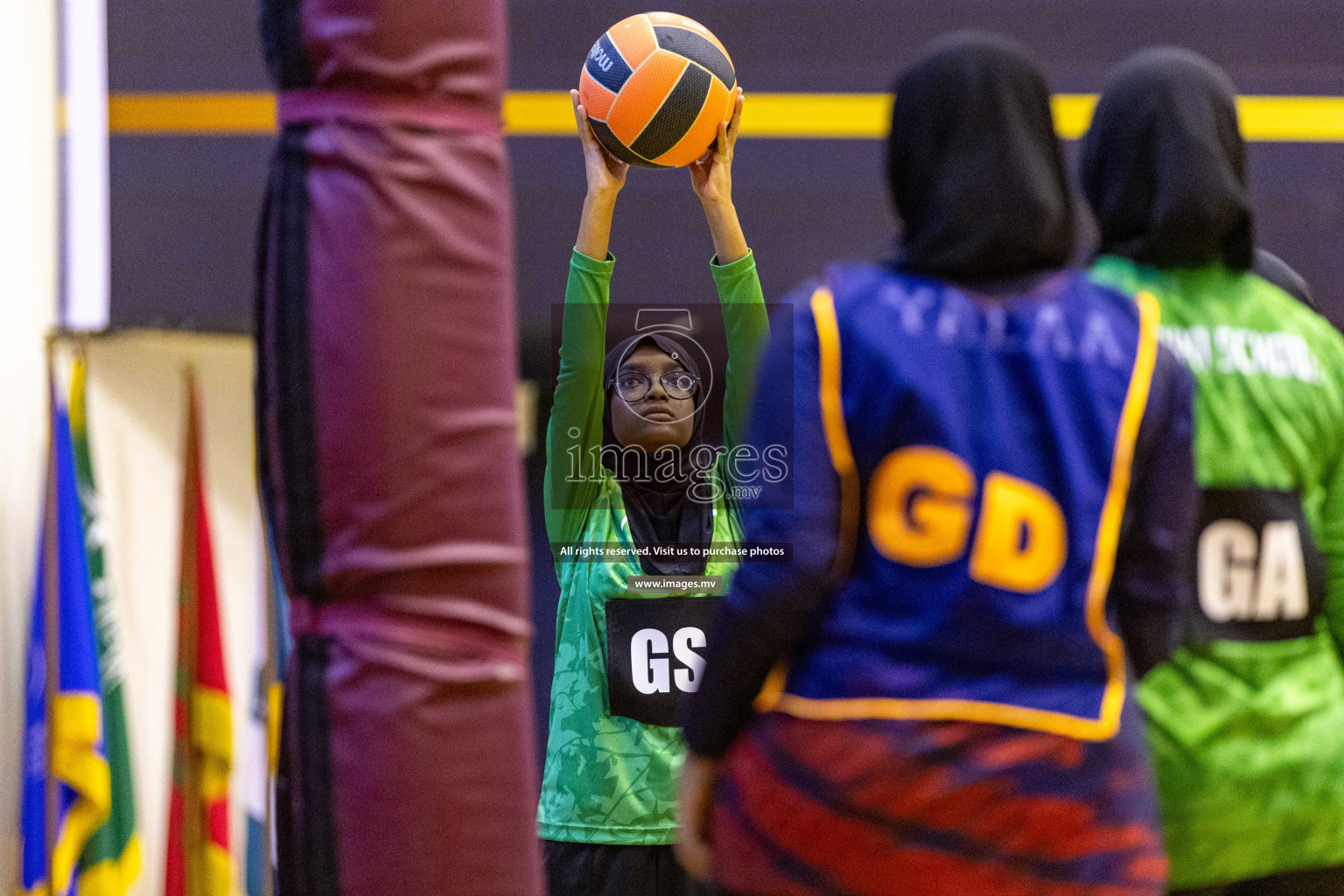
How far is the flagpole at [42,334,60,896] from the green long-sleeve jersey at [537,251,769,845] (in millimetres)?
1534

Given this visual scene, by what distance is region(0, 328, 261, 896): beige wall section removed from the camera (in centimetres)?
373

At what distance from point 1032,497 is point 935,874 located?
0.44 meters

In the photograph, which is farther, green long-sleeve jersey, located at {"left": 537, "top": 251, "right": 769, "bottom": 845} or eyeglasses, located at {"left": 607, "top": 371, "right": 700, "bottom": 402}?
eyeglasses, located at {"left": 607, "top": 371, "right": 700, "bottom": 402}

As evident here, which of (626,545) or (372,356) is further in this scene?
(626,545)

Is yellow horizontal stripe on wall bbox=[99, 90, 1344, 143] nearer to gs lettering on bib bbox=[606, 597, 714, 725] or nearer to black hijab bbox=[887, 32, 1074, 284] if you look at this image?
gs lettering on bib bbox=[606, 597, 714, 725]

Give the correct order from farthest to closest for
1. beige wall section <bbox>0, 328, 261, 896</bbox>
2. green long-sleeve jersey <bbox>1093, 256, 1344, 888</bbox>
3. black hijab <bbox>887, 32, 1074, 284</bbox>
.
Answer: beige wall section <bbox>0, 328, 261, 896</bbox> → green long-sleeve jersey <bbox>1093, 256, 1344, 888</bbox> → black hijab <bbox>887, 32, 1074, 284</bbox>

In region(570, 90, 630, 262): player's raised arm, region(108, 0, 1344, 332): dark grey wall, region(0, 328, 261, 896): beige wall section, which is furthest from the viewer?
region(108, 0, 1344, 332): dark grey wall

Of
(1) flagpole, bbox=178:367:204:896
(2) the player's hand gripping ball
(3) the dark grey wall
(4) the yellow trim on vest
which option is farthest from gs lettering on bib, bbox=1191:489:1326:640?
(1) flagpole, bbox=178:367:204:896

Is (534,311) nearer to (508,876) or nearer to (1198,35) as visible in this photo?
(1198,35)

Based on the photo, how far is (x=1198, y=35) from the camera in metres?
4.21

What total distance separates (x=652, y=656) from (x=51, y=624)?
186 cm

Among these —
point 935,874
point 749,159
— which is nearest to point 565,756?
point 935,874

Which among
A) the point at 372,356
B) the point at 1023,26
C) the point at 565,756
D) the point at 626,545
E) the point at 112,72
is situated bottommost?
the point at 565,756

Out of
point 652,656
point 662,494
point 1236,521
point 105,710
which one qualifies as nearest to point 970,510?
point 1236,521
